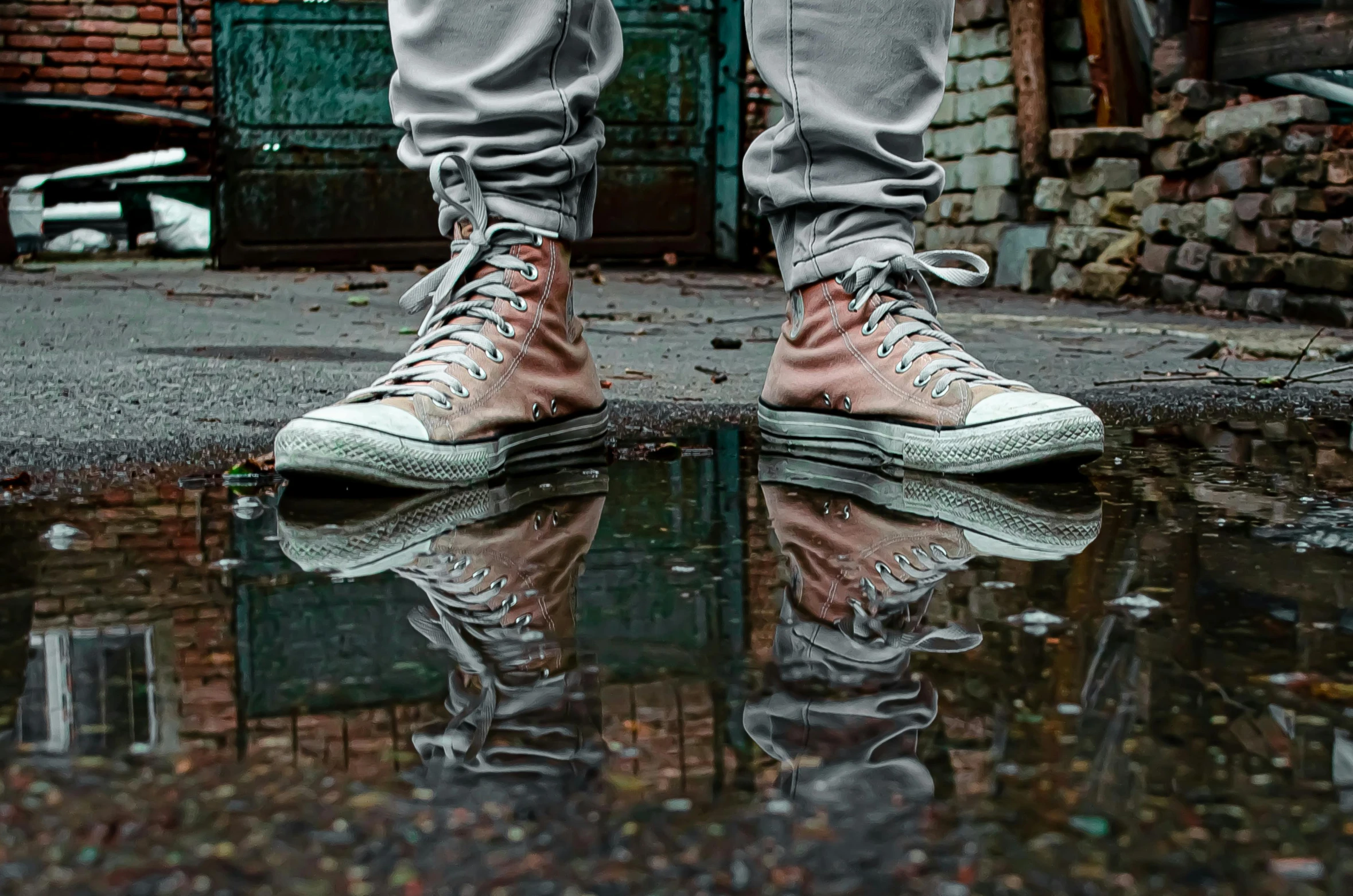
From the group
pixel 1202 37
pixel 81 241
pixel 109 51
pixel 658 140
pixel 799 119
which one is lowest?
pixel 81 241

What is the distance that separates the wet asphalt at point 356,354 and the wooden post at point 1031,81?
0.77 meters

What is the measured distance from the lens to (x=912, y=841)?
0.52 m

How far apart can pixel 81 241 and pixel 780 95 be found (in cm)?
795

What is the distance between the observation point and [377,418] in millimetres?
1293

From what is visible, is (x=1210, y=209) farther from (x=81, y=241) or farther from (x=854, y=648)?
(x=81, y=241)

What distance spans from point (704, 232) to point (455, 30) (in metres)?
5.62

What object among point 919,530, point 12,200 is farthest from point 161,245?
point 919,530

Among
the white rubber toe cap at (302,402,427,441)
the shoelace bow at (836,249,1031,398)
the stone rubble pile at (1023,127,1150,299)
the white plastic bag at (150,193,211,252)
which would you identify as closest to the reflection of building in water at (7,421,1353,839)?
the white rubber toe cap at (302,402,427,441)

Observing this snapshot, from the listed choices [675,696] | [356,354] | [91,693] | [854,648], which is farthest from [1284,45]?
[91,693]

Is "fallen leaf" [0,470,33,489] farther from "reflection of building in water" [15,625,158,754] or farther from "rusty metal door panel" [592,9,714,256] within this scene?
"rusty metal door panel" [592,9,714,256]

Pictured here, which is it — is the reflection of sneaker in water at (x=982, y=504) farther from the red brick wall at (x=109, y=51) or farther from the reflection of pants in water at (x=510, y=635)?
the red brick wall at (x=109, y=51)

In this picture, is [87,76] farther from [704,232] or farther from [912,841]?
[912,841]

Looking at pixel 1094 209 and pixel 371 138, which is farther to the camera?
pixel 371 138

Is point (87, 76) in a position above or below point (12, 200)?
above
